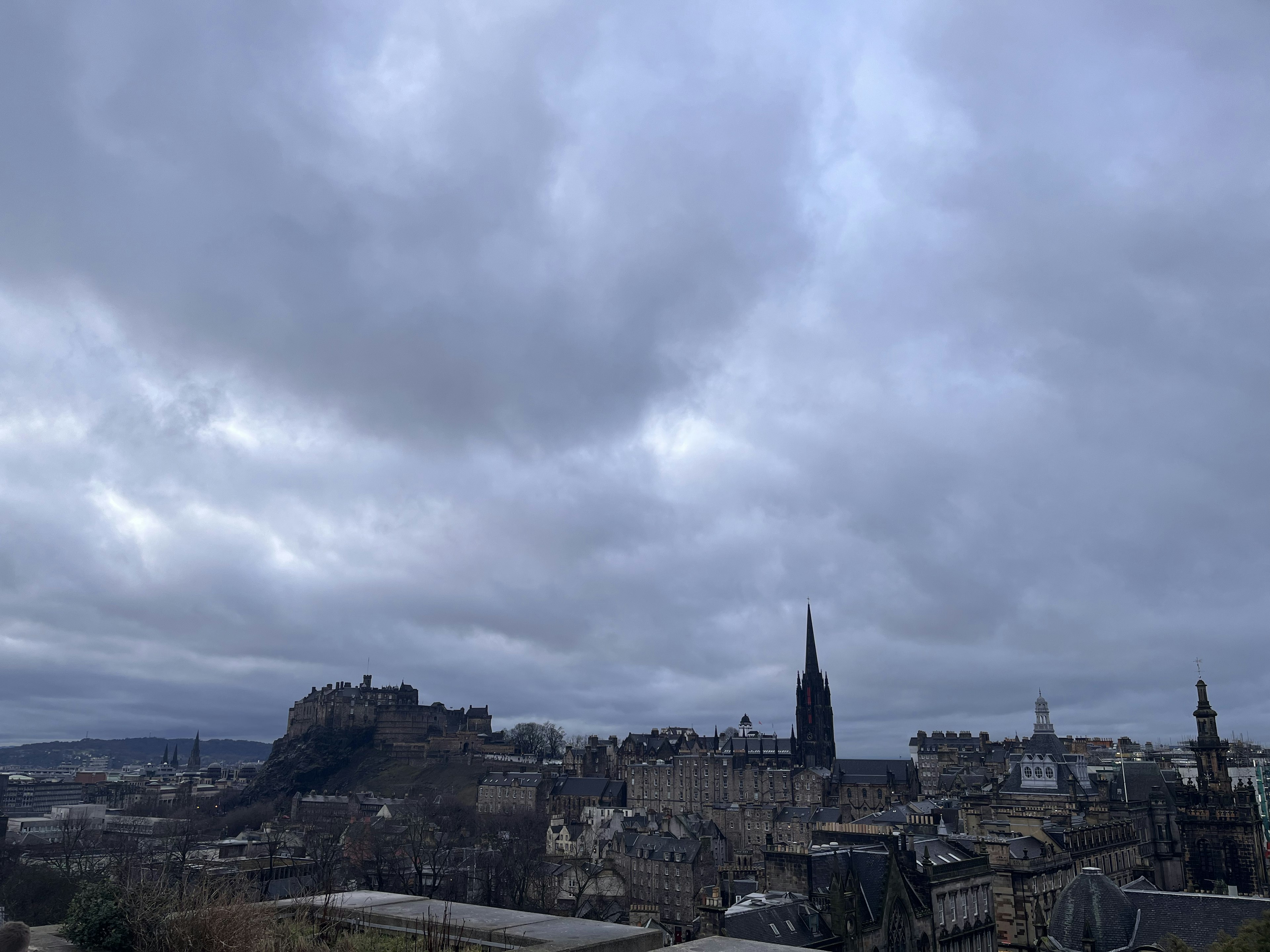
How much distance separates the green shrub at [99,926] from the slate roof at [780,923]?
32751 millimetres

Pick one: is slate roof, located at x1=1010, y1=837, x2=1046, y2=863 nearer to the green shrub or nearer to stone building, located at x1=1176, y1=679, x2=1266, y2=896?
stone building, located at x1=1176, y1=679, x2=1266, y2=896

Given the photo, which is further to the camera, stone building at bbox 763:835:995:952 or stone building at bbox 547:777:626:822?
stone building at bbox 547:777:626:822

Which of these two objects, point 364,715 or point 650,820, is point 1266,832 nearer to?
point 650,820

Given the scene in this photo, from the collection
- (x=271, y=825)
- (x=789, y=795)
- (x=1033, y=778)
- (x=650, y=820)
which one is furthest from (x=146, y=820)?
(x=1033, y=778)

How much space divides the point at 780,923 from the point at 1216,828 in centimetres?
5270

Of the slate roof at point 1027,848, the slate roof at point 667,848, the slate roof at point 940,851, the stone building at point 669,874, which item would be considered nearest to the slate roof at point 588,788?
the slate roof at point 667,848

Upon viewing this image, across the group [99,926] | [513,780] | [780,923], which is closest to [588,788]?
[513,780]

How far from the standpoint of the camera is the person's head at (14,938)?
22.9 feet

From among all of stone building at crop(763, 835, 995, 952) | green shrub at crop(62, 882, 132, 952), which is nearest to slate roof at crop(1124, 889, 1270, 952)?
stone building at crop(763, 835, 995, 952)

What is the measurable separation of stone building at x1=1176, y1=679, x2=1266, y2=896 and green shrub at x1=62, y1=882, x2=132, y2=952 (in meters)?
78.2

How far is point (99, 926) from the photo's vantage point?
8719mm

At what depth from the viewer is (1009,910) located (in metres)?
50.3

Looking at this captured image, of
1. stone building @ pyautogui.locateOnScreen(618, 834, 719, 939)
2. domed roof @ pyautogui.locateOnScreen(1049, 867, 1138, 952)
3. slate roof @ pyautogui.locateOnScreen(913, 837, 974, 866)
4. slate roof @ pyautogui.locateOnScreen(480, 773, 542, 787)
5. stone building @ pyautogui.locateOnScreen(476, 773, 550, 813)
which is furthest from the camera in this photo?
slate roof @ pyautogui.locateOnScreen(480, 773, 542, 787)

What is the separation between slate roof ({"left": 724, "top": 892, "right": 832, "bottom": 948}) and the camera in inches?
1470
